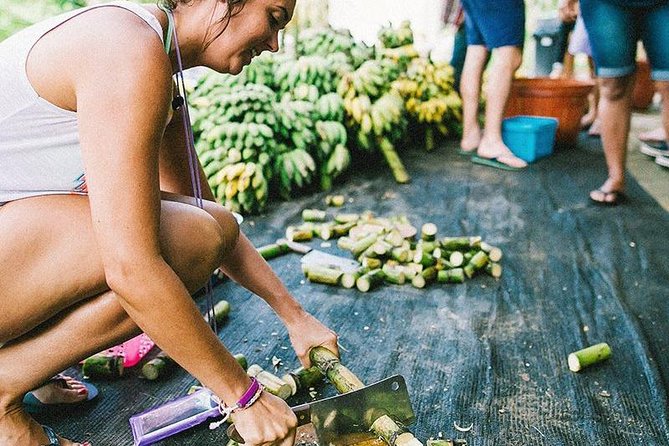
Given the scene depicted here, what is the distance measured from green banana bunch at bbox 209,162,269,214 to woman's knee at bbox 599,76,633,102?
6.58ft

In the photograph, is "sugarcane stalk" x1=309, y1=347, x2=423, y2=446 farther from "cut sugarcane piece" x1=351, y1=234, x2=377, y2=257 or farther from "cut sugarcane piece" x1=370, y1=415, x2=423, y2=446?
"cut sugarcane piece" x1=351, y1=234, x2=377, y2=257

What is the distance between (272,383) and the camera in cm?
180

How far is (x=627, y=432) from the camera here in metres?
1.67

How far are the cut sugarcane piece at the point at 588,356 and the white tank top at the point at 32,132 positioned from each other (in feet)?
5.17

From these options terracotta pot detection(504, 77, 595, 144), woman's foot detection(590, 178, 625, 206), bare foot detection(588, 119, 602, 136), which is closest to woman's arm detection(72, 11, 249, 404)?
woman's foot detection(590, 178, 625, 206)

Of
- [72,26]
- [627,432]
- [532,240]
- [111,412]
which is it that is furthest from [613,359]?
[72,26]

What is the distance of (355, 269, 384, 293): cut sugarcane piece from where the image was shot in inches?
99.7

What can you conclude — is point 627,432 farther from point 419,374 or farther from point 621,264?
point 621,264

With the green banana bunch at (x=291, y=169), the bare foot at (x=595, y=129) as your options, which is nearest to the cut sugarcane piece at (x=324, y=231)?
the green banana bunch at (x=291, y=169)

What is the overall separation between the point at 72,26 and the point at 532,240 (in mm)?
2557

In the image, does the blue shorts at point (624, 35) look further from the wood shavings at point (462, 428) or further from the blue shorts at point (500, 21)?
the wood shavings at point (462, 428)

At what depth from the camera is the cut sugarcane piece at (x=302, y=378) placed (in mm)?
1828

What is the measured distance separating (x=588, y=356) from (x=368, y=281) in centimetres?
91

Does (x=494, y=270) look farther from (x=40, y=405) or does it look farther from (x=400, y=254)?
(x=40, y=405)
